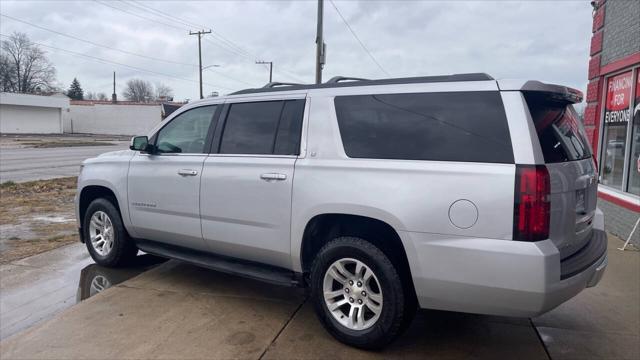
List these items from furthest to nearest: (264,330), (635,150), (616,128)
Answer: (616,128), (635,150), (264,330)

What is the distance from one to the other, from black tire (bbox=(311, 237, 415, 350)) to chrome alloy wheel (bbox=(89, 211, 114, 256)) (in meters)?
2.81

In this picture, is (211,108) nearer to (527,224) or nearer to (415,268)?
(415,268)

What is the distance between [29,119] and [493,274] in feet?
209

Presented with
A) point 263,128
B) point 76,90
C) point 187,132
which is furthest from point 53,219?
point 76,90

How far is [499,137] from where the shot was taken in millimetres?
3146

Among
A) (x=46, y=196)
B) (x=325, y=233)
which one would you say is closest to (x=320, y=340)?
(x=325, y=233)

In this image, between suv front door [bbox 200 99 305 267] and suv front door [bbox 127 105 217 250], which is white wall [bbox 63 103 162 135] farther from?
suv front door [bbox 200 99 305 267]

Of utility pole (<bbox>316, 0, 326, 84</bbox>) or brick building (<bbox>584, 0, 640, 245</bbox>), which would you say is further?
utility pole (<bbox>316, 0, 326, 84</bbox>)

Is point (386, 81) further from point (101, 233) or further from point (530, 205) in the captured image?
point (101, 233)

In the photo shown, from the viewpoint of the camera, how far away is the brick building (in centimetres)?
720

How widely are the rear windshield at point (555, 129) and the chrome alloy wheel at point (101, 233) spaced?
173 inches

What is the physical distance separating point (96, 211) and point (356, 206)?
343cm

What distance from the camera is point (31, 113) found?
2227 inches

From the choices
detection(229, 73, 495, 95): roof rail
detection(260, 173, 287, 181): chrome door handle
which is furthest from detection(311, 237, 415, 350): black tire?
detection(229, 73, 495, 95): roof rail
